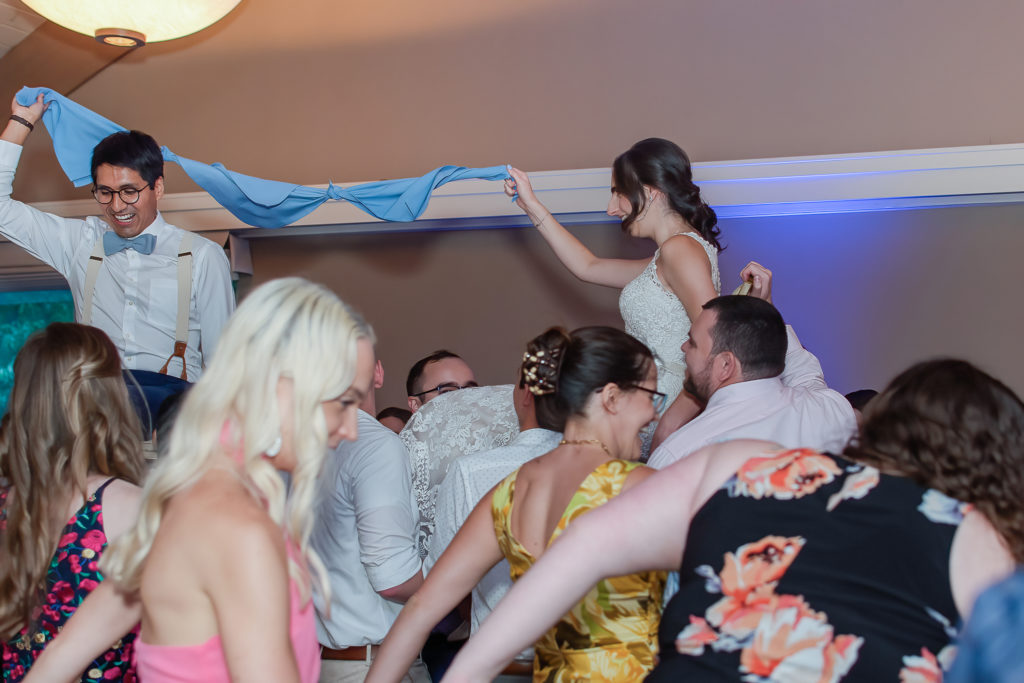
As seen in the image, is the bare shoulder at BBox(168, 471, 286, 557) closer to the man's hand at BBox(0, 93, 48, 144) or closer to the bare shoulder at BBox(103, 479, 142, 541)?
the bare shoulder at BBox(103, 479, 142, 541)

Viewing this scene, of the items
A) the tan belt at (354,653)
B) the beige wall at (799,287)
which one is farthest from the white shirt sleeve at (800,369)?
the tan belt at (354,653)

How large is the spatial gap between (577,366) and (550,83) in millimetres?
2330

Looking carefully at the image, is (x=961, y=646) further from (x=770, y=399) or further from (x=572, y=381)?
(x=770, y=399)

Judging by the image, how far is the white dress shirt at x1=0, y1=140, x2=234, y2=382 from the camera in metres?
3.29

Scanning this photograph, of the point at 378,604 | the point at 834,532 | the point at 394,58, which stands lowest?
the point at 378,604

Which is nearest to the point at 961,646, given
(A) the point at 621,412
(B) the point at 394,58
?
(A) the point at 621,412

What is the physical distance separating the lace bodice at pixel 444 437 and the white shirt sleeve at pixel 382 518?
0.31 metres

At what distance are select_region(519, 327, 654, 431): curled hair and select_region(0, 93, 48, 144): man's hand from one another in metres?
2.19

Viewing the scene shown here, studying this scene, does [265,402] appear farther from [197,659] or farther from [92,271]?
[92,271]

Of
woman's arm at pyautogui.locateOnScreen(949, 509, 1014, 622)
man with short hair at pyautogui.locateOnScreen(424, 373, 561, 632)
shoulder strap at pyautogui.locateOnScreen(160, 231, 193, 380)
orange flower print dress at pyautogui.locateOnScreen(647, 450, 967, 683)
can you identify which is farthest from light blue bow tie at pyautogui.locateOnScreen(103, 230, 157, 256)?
woman's arm at pyautogui.locateOnScreen(949, 509, 1014, 622)

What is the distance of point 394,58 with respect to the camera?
4.33 meters

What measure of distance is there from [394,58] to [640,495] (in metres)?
Result: 3.41

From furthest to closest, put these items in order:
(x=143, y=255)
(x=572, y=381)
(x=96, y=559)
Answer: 1. (x=143, y=255)
2. (x=572, y=381)
3. (x=96, y=559)

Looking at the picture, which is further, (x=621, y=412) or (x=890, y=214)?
(x=890, y=214)
